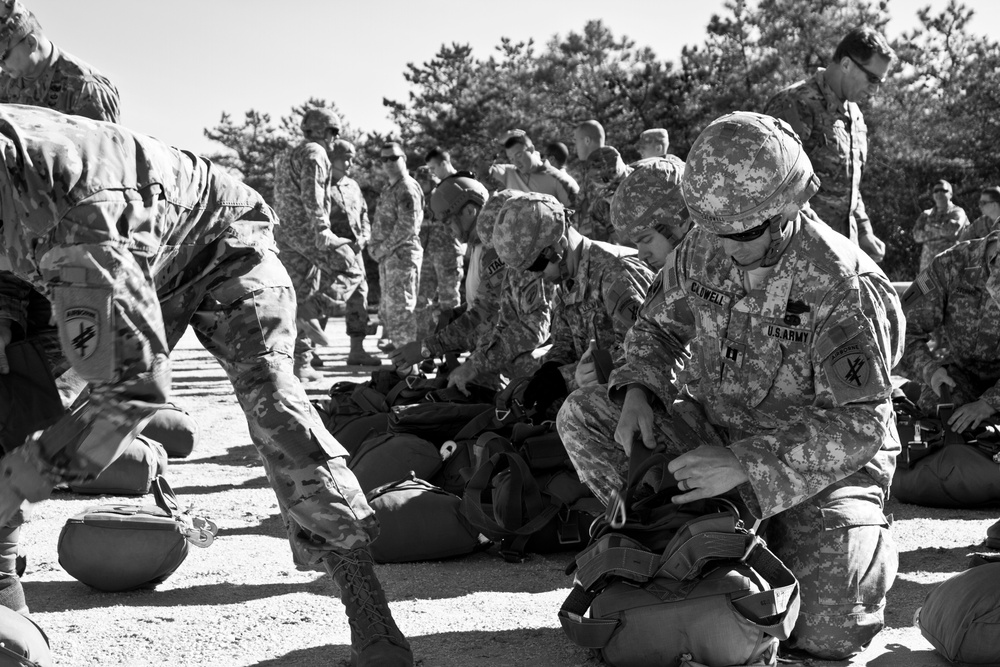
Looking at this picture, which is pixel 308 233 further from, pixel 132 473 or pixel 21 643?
pixel 21 643

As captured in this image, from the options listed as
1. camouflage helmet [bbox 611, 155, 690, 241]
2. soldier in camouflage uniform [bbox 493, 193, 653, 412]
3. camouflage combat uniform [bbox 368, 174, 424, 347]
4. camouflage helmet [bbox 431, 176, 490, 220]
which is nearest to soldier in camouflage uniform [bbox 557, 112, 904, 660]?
camouflage helmet [bbox 611, 155, 690, 241]

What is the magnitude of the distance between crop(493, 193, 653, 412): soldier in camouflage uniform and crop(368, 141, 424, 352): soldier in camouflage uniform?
19.0 feet

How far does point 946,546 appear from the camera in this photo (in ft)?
14.9

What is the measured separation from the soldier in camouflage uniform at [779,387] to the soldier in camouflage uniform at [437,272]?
7713mm

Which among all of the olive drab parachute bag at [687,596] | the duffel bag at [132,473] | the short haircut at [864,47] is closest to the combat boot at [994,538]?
the olive drab parachute bag at [687,596]

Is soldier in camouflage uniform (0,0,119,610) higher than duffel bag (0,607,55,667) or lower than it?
higher

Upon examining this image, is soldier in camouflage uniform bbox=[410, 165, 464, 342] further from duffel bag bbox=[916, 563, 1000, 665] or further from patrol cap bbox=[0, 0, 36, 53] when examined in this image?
duffel bag bbox=[916, 563, 1000, 665]

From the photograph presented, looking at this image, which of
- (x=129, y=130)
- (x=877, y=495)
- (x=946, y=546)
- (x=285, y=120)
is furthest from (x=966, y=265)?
(x=285, y=120)

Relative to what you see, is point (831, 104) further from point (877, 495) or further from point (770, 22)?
point (770, 22)

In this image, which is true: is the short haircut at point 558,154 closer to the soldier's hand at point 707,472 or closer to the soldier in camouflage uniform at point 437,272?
the soldier in camouflage uniform at point 437,272

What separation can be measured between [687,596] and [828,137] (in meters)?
4.11

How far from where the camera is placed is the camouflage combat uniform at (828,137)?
6.29m

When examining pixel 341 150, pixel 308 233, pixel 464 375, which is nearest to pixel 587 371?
pixel 464 375

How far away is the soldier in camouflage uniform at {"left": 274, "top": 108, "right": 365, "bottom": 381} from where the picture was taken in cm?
954
